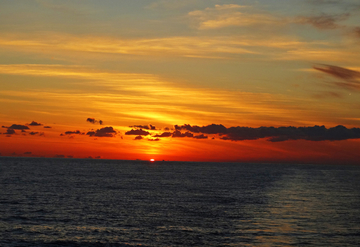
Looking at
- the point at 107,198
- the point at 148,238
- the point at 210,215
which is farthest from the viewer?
the point at 107,198

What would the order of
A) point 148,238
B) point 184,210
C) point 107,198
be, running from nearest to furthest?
point 148,238 → point 184,210 → point 107,198

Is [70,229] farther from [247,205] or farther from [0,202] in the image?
[247,205]

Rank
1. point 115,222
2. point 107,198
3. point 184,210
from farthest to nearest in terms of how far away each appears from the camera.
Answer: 1. point 107,198
2. point 184,210
3. point 115,222

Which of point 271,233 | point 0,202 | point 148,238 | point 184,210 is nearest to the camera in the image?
point 148,238

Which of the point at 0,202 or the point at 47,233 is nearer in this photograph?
the point at 47,233

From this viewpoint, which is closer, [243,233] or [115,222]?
[243,233]

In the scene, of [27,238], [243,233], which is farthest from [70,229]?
[243,233]

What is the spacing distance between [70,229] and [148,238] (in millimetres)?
11079

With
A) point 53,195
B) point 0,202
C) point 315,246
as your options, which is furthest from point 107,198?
point 315,246

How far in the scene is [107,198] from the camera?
260 ft

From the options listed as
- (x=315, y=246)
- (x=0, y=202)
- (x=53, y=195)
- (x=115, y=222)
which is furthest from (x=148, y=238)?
(x=53, y=195)

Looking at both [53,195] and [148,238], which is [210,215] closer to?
[148,238]

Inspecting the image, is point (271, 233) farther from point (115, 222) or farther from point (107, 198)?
point (107, 198)

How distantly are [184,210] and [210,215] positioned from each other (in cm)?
633
